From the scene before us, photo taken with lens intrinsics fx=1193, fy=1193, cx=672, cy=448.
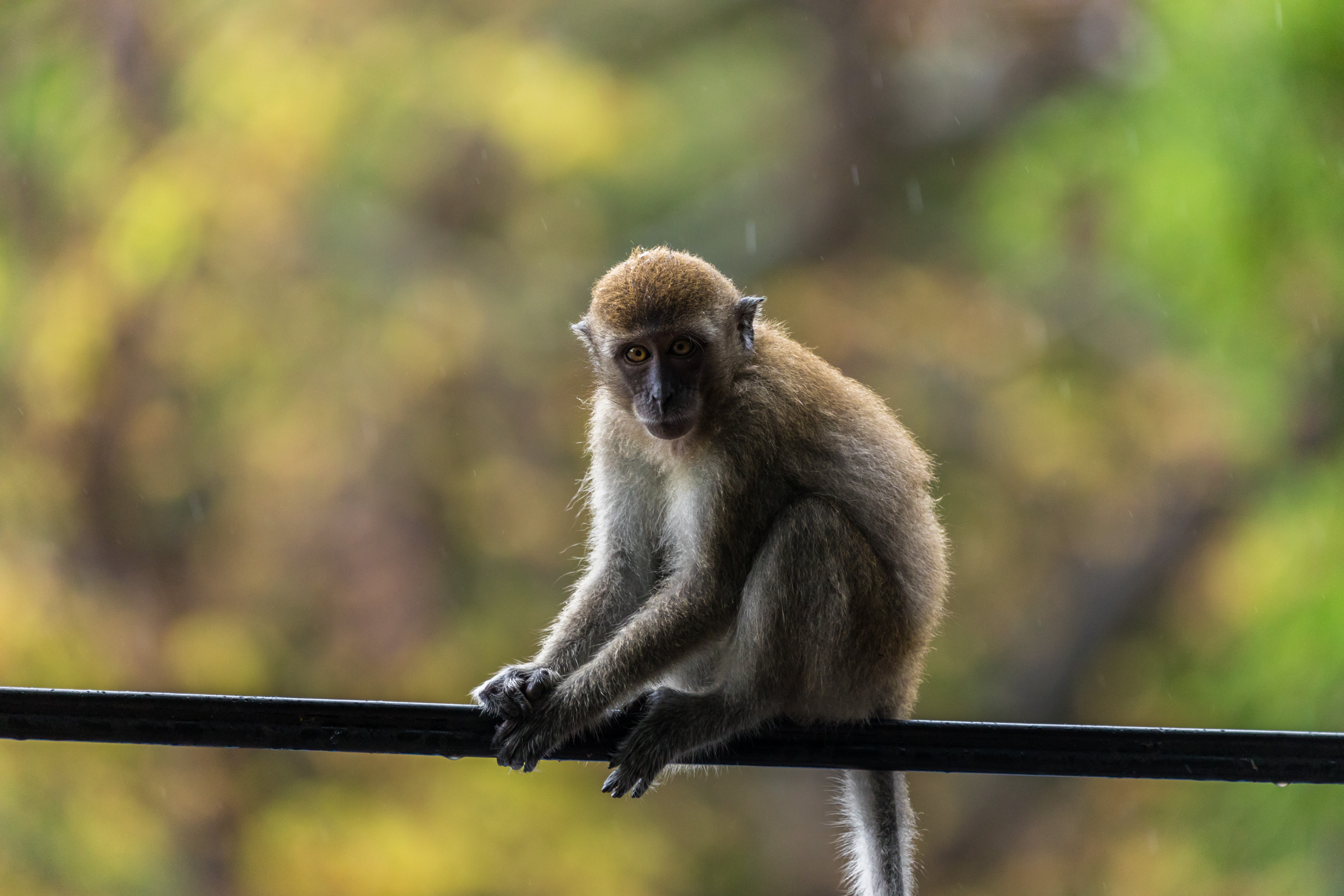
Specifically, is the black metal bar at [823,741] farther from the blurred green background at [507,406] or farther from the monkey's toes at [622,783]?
the blurred green background at [507,406]

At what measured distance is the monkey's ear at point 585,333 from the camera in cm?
414

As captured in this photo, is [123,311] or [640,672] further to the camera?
[123,311]

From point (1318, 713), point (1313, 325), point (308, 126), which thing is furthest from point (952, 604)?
point (308, 126)

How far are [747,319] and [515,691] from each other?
1.42 metres

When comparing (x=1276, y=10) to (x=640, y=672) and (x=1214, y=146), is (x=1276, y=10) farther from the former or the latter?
(x=640, y=672)

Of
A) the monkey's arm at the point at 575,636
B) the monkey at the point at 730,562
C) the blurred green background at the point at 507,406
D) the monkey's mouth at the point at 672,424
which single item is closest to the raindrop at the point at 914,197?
the blurred green background at the point at 507,406

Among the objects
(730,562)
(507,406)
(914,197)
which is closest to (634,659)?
(730,562)

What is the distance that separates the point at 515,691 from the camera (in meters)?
3.50

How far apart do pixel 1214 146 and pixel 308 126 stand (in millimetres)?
6170

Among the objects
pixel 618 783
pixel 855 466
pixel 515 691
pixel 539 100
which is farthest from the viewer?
pixel 539 100

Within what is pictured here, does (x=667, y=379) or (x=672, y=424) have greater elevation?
(x=667, y=379)

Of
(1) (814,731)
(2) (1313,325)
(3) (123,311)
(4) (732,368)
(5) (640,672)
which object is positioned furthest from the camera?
(3) (123,311)

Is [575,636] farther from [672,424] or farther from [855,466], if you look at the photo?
[855,466]

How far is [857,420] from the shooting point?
4.00 m
